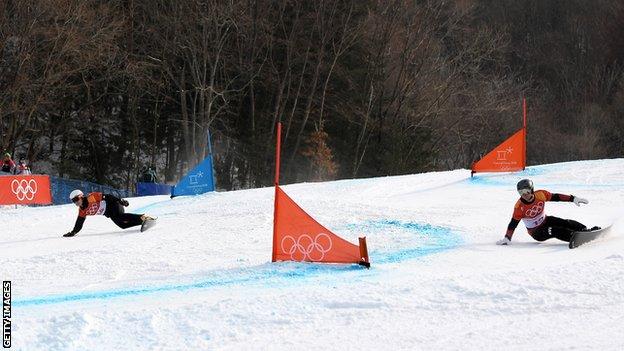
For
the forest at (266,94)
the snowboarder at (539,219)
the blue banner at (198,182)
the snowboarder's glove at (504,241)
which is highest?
the forest at (266,94)

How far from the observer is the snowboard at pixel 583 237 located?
9883mm

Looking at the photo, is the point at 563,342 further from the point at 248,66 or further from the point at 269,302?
the point at 248,66

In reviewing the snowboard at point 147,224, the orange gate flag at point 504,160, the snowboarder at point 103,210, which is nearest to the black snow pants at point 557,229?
the snowboard at point 147,224

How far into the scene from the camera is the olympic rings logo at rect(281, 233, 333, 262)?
8.73 m

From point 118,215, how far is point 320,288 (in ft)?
22.0

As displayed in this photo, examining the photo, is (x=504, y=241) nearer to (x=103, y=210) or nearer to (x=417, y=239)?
(x=417, y=239)

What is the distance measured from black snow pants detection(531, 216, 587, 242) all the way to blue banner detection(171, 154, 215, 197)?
32.6 ft

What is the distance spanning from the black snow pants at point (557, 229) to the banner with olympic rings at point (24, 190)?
14727 mm

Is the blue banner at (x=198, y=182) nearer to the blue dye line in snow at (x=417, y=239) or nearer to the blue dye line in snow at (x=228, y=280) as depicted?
the blue dye line in snow at (x=417, y=239)

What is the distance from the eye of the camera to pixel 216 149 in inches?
1583

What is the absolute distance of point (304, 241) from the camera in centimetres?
886

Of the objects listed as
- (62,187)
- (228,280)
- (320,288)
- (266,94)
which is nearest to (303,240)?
(228,280)

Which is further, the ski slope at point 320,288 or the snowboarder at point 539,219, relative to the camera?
the snowboarder at point 539,219

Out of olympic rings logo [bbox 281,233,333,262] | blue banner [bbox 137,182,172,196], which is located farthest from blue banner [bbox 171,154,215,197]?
olympic rings logo [bbox 281,233,333,262]
